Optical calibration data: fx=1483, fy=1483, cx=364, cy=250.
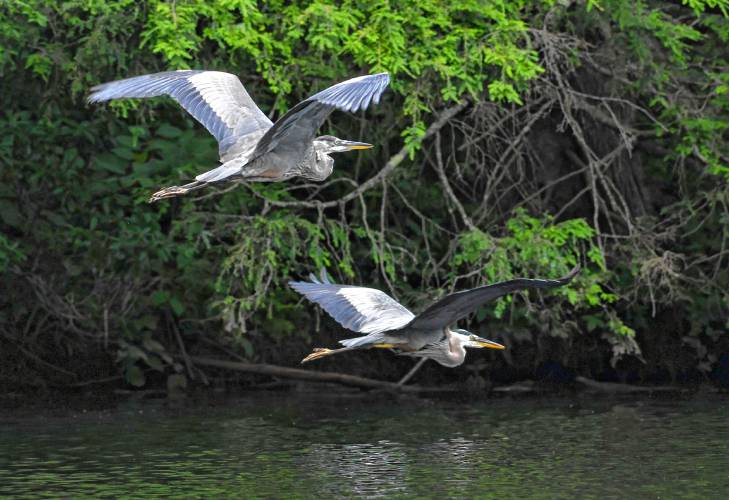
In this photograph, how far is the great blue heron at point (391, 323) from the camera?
9.58 metres

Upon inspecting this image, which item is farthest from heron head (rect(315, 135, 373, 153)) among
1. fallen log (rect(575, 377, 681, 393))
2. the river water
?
fallen log (rect(575, 377, 681, 393))

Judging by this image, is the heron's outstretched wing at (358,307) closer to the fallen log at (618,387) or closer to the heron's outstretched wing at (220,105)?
the heron's outstretched wing at (220,105)

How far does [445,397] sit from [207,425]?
2.94m

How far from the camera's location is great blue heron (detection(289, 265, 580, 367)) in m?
9.58

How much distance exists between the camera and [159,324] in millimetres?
15055

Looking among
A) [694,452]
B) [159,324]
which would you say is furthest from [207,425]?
[694,452]

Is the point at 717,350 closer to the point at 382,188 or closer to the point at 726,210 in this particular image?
the point at 726,210

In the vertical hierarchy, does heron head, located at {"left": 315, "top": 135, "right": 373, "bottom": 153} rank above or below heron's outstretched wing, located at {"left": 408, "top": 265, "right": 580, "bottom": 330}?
above

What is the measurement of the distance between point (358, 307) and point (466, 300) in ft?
5.17

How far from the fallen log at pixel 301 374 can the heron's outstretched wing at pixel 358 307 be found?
422 cm

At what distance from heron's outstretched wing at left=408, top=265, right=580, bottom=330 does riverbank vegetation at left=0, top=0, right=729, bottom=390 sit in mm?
3697

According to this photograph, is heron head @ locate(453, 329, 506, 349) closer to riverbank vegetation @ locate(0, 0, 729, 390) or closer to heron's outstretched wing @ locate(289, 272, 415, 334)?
heron's outstretched wing @ locate(289, 272, 415, 334)

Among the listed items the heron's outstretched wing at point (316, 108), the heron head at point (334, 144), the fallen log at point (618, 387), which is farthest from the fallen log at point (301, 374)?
the heron's outstretched wing at point (316, 108)

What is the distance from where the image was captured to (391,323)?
396 inches
